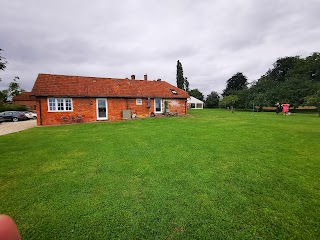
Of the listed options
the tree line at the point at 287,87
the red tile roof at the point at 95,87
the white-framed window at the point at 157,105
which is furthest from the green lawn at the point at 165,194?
the tree line at the point at 287,87

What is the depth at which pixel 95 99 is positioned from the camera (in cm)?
1850

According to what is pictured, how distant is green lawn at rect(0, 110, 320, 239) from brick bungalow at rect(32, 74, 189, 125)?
1161cm

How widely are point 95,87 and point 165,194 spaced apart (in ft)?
60.5

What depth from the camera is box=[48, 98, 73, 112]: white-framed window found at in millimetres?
16578

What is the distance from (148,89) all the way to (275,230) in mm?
21245

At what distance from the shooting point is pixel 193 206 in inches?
124

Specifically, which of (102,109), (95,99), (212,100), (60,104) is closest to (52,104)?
(60,104)

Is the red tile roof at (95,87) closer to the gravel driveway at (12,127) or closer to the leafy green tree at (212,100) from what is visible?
the gravel driveway at (12,127)

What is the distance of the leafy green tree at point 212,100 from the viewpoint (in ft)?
202

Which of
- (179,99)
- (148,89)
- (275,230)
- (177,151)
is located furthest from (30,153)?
(179,99)

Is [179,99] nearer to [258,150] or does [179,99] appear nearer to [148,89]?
[148,89]

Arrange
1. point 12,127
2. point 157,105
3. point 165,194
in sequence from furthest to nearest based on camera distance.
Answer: point 157,105
point 12,127
point 165,194

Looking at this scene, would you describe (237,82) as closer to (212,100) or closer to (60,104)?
(212,100)

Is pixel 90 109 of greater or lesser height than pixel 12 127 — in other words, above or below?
above
